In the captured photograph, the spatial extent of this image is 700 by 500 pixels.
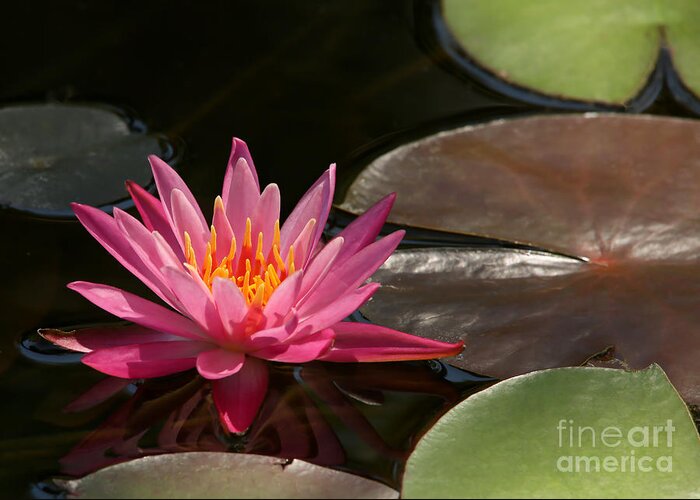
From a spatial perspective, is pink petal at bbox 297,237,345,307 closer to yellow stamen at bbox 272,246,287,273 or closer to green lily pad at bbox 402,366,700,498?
yellow stamen at bbox 272,246,287,273

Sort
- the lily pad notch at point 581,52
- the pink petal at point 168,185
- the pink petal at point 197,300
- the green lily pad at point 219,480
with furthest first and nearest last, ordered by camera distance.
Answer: the lily pad notch at point 581,52 < the pink petal at point 168,185 < the pink petal at point 197,300 < the green lily pad at point 219,480

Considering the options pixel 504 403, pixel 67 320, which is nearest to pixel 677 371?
pixel 504 403

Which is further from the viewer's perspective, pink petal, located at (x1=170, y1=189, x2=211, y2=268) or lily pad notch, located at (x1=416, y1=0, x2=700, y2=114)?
lily pad notch, located at (x1=416, y1=0, x2=700, y2=114)

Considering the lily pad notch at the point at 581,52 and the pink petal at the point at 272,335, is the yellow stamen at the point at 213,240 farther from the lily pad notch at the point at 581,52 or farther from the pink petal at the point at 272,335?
the lily pad notch at the point at 581,52

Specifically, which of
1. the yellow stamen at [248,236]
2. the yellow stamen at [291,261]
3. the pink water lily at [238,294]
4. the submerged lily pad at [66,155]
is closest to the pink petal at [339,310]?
the pink water lily at [238,294]

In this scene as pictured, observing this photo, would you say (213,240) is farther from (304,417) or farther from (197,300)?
(304,417)

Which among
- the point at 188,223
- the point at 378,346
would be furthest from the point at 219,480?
the point at 188,223

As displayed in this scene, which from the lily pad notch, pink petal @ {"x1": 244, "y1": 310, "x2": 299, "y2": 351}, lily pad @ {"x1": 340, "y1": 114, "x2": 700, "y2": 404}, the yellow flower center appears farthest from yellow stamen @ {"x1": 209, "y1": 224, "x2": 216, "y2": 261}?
the lily pad notch
